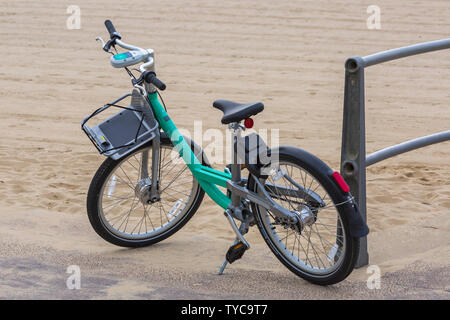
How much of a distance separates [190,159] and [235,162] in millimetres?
389

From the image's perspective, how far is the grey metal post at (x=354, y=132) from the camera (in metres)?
3.96

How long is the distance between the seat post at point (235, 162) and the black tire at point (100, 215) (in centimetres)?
43

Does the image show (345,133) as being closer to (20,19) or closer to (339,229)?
(339,229)

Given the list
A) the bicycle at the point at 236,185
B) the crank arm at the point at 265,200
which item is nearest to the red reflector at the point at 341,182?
the bicycle at the point at 236,185

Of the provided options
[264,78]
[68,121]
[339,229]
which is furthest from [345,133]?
[264,78]

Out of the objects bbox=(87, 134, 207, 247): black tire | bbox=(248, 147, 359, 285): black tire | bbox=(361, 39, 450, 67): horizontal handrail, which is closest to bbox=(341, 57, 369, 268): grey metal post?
bbox=(361, 39, 450, 67): horizontal handrail

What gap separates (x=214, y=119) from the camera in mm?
7590

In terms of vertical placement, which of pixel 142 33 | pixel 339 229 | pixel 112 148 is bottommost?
pixel 339 229

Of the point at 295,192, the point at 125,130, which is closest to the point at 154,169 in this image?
the point at 125,130

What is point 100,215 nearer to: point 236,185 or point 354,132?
point 236,185

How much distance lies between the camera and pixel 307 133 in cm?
718
